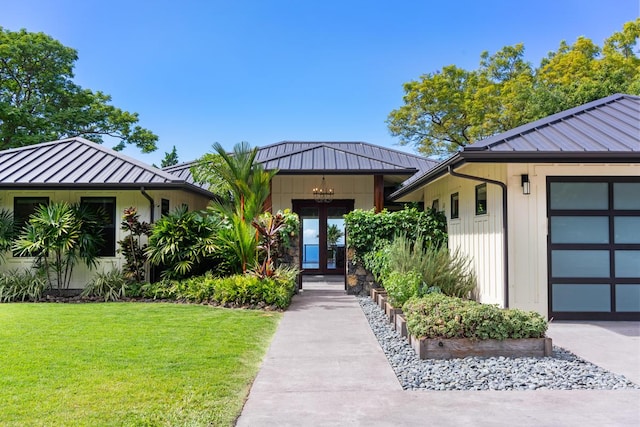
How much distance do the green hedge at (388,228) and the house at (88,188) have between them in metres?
4.13

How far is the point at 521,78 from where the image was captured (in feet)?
78.2

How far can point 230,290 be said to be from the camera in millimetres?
8867

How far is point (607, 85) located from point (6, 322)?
18310 mm

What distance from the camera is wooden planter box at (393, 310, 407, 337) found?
609 centimetres

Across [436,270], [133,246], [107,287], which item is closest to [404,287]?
[436,270]

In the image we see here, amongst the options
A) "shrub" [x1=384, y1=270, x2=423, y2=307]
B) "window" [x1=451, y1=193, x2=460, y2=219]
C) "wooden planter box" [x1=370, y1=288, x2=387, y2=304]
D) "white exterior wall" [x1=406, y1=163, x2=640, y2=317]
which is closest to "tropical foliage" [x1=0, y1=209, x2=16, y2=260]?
"wooden planter box" [x1=370, y1=288, x2=387, y2=304]

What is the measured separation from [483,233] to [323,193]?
7.47 metres

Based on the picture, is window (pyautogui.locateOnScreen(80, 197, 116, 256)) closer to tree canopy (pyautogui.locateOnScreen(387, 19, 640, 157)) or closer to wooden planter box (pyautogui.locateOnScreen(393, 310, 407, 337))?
wooden planter box (pyautogui.locateOnScreen(393, 310, 407, 337))

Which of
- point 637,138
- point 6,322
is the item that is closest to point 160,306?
point 6,322

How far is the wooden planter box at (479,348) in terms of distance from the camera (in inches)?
195

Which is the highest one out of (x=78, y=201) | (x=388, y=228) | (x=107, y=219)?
(x=78, y=201)

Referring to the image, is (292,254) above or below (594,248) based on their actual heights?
below

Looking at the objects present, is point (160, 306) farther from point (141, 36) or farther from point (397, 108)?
point (397, 108)

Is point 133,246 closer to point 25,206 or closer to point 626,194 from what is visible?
point 25,206
